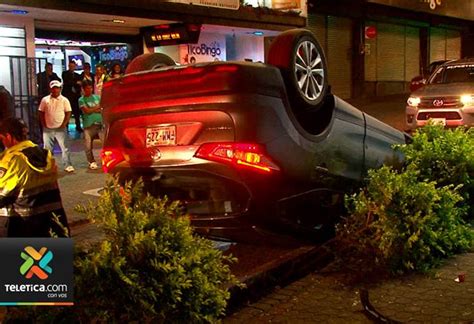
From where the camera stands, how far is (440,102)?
1271 centimetres

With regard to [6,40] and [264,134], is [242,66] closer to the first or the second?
[264,134]

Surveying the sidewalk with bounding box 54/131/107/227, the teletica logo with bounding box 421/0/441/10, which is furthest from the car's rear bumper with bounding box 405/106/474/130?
the teletica logo with bounding box 421/0/441/10

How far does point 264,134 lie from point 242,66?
58 cm

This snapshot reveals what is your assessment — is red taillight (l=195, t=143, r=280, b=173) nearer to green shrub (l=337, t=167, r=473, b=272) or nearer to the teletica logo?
green shrub (l=337, t=167, r=473, b=272)

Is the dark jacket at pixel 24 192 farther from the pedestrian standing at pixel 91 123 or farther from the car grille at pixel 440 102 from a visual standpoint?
the car grille at pixel 440 102

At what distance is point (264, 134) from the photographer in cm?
507

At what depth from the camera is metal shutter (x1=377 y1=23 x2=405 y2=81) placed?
27.6 m

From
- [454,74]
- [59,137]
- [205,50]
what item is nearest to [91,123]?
[59,137]

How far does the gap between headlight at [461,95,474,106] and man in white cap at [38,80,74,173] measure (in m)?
7.70

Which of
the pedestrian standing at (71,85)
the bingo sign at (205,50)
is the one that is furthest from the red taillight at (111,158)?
the bingo sign at (205,50)

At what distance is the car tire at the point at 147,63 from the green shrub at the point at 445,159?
8.71 ft

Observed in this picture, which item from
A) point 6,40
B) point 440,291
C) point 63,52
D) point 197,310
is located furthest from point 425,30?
point 197,310

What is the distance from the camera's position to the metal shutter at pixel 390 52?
27.6m

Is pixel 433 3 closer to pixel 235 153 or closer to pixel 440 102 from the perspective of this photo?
pixel 440 102
